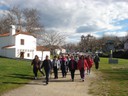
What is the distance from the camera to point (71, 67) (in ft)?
69.1

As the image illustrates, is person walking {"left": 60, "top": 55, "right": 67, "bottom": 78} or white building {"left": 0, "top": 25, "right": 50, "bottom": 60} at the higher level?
white building {"left": 0, "top": 25, "right": 50, "bottom": 60}

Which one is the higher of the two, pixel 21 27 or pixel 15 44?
pixel 21 27

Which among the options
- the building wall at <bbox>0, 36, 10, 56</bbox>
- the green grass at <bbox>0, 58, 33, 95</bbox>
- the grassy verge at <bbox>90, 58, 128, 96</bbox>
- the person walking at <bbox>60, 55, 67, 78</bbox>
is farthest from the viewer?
the building wall at <bbox>0, 36, 10, 56</bbox>

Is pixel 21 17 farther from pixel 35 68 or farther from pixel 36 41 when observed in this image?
pixel 35 68

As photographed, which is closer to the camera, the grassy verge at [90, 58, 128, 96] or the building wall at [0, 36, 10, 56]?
the grassy verge at [90, 58, 128, 96]

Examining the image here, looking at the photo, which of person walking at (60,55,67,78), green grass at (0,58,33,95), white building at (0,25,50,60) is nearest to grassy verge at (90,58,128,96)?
person walking at (60,55,67,78)

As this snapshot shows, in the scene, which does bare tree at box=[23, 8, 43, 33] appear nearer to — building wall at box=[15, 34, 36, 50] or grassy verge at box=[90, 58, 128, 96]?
building wall at box=[15, 34, 36, 50]

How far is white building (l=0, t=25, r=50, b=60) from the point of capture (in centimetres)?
6791

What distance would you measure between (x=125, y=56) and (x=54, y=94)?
85703mm

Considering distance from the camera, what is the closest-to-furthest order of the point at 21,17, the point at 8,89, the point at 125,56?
the point at 8,89 → the point at 21,17 → the point at 125,56

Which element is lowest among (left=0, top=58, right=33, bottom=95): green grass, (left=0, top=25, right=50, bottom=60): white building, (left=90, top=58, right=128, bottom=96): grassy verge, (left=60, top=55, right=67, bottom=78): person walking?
(left=90, top=58, right=128, bottom=96): grassy verge

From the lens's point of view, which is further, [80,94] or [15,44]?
[15,44]

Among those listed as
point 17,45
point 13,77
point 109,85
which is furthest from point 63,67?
point 17,45

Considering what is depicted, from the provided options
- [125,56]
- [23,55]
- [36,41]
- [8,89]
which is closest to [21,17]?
[36,41]
